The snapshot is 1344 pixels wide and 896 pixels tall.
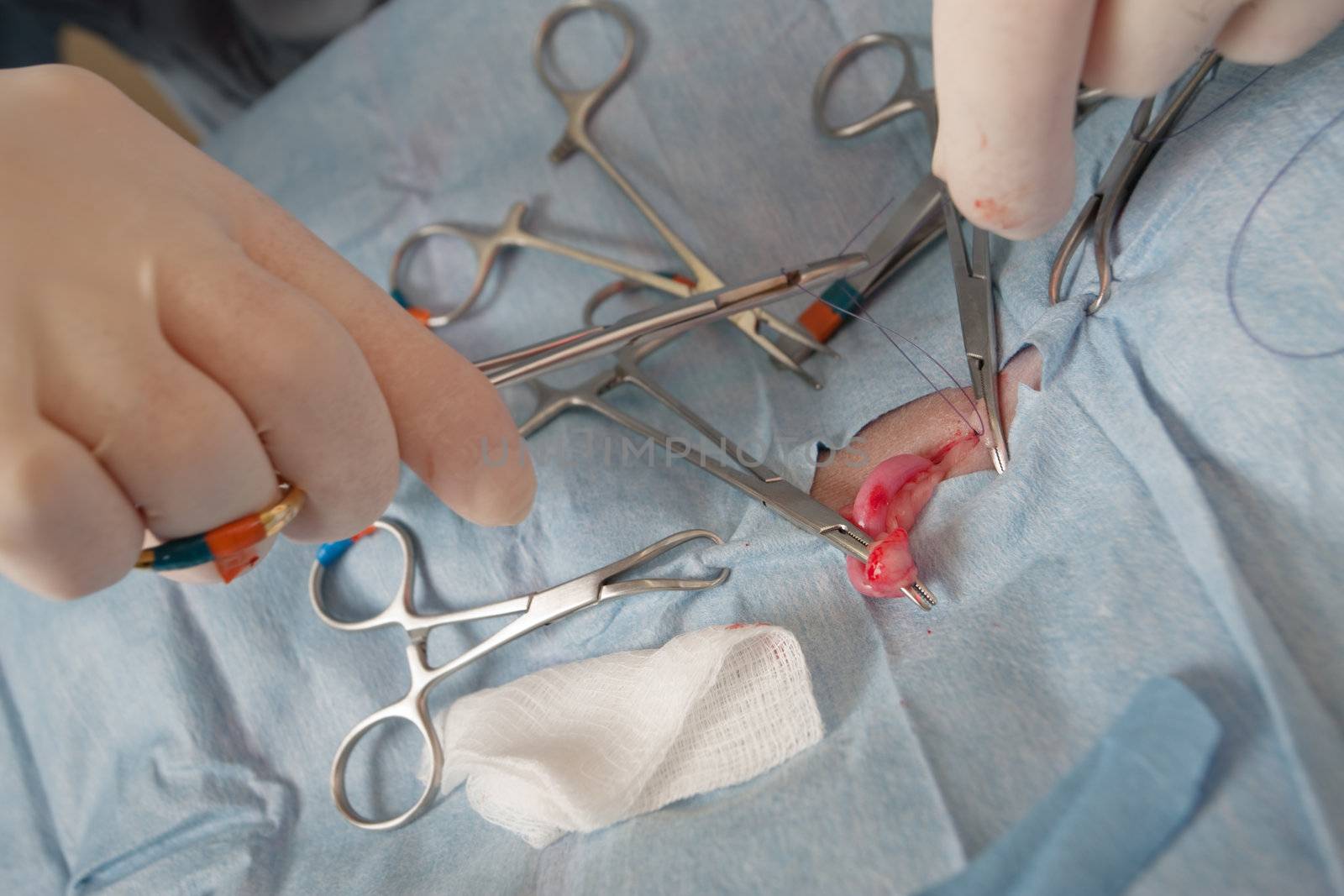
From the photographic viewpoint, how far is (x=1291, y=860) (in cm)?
50

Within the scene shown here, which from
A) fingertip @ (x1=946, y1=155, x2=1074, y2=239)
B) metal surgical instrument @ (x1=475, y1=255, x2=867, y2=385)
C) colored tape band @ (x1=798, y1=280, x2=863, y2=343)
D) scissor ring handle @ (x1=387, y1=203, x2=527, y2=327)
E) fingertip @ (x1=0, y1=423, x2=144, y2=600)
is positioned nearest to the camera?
fingertip @ (x1=0, y1=423, x2=144, y2=600)

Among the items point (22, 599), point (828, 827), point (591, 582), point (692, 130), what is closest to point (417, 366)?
point (591, 582)

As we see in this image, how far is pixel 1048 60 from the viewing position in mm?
614

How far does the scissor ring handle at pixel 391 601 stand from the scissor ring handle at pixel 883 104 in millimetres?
681

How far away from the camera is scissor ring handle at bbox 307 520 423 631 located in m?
0.97

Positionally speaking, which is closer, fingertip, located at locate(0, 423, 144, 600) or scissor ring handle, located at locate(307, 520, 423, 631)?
fingertip, located at locate(0, 423, 144, 600)

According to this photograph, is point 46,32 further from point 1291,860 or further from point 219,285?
point 1291,860

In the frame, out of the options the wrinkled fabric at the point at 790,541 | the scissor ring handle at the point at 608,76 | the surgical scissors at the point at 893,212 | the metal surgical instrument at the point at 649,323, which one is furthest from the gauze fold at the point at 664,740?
A: the scissor ring handle at the point at 608,76

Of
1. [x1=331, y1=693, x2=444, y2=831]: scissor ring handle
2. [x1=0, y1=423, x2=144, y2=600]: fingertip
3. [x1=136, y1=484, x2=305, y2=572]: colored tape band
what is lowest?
[x1=331, y1=693, x2=444, y2=831]: scissor ring handle

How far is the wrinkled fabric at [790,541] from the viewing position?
2.02 ft

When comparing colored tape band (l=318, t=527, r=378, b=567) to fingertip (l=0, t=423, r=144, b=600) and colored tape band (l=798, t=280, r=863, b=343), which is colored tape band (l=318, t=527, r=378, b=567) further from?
colored tape band (l=798, t=280, r=863, b=343)

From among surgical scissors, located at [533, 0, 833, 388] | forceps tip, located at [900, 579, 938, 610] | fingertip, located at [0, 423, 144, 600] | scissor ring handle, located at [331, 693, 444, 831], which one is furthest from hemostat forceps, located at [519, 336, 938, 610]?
fingertip, located at [0, 423, 144, 600]

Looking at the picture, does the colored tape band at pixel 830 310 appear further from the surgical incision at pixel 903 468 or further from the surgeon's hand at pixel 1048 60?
the surgeon's hand at pixel 1048 60

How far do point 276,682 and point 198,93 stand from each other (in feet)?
3.78
